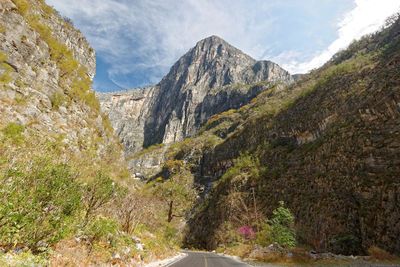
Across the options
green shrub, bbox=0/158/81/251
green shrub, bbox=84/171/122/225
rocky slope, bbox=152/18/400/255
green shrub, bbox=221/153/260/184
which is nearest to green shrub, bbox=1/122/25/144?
green shrub, bbox=84/171/122/225

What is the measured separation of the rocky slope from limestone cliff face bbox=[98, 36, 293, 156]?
246ft

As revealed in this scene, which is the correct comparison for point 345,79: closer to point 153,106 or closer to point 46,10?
point 46,10

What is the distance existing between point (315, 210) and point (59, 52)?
36287mm

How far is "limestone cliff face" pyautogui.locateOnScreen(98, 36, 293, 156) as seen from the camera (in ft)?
410

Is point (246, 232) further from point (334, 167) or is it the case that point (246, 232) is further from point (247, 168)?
point (247, 168)

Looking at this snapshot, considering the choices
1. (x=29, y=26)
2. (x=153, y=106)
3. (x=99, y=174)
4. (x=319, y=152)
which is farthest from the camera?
(x=153, y=106)

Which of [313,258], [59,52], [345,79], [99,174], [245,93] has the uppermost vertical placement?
[245,93]

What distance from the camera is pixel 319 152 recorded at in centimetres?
2612

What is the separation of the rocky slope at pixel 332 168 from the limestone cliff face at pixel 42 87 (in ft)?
80.5

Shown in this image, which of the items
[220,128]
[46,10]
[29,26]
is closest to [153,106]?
[220,128]

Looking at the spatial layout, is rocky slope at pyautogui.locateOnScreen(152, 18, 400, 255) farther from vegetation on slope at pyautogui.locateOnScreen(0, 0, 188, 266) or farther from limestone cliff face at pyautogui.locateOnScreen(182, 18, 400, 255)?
vegetation on slope at pyautogui.locateOnScreen(0, 0, 188, 266)

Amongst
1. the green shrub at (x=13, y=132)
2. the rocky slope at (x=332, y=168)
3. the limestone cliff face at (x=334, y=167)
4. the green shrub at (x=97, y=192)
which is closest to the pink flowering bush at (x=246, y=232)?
the rocky slope at (x=332, y=168)

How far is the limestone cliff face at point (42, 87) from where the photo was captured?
15.3 m

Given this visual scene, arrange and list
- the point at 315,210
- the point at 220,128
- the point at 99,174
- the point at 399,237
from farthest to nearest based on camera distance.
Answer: the point at 220,128, the point at 315,210, the point at 399,237, the point at 99,174
